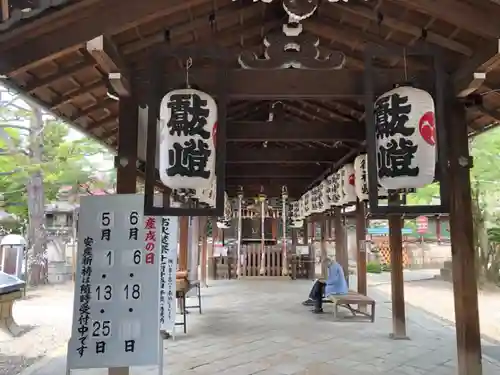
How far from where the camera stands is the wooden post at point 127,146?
4965 millimetres

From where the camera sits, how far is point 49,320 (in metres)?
9.85

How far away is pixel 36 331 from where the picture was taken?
8.65 m

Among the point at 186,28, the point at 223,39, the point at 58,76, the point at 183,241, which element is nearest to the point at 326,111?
the point at 223,39

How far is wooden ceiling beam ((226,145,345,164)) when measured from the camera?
9609 millimetres

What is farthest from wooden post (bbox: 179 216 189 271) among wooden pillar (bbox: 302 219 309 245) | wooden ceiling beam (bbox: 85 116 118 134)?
wooden pillar (bbox: 302 219 309 245)

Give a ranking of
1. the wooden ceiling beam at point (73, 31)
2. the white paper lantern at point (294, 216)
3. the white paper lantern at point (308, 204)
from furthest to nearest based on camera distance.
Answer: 1. the white paper lantern at point (294, 216)
2. the white paper lantern at point (308, 204)
3. the wooden ceiling beam at point (73, 31)

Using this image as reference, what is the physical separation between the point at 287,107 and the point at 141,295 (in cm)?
533

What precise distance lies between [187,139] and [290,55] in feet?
4.89

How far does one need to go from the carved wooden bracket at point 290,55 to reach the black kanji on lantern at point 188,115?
77 cm

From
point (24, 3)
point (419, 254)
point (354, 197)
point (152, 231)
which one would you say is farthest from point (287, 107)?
point (419, 254)

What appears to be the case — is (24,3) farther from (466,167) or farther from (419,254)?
(419,254)

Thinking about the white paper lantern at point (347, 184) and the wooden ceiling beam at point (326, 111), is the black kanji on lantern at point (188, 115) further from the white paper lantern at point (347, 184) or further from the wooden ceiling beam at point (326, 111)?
the white paper lantern at point (347, 184)

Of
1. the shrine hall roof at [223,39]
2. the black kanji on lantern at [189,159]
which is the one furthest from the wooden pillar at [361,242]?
the black kanji on lantern at [189,159]

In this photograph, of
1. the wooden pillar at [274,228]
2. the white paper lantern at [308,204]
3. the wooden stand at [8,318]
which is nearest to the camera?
the wooden stand at [8,318]
